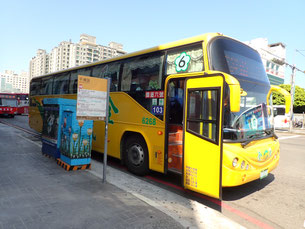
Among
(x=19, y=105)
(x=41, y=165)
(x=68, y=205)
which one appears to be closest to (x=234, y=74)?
(x=68, y=205)

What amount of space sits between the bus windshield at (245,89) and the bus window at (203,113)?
242mm

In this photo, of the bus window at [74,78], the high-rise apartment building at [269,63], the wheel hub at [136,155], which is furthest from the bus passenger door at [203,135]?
the high-rise apartment building at [269,63]

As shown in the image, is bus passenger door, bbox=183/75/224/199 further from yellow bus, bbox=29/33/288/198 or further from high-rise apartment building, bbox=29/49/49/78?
high-rise apartment building, bbox=29/49/49/78

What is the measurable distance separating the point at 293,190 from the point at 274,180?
681mm

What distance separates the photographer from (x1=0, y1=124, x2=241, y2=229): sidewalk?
313 centimetres

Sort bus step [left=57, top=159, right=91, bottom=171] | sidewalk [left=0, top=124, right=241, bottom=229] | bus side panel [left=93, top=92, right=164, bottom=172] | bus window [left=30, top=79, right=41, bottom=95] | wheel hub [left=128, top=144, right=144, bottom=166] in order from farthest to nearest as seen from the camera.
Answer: bus window [left=30, top=79, right=41, bottom=95], wheel hub [left=128, top=144, right=144, bottom=166], bus step [left=57, top=159, right=91, bottom=171], bus side panel [left=93, top=92, right=164, bottom=172], sidewalk [left=0, top=124, right=241, bottom=229]

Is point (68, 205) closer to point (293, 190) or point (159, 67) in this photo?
point (159, 67)

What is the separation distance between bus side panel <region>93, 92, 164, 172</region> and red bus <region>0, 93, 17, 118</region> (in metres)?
22.2

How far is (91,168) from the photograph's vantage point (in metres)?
6.07

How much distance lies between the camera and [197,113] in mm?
4297

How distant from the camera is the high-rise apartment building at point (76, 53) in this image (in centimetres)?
11943

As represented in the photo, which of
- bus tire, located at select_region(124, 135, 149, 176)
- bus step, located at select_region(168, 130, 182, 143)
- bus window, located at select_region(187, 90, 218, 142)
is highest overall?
bus window, located at select_region(187, 90, 218, 142)

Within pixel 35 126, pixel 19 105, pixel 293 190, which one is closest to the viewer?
pixel 293 190

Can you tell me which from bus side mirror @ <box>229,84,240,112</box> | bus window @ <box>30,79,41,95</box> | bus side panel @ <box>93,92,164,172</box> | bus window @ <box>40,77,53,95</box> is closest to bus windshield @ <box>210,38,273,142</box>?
bus side mirror @ <box>229,84,240,112</box>
